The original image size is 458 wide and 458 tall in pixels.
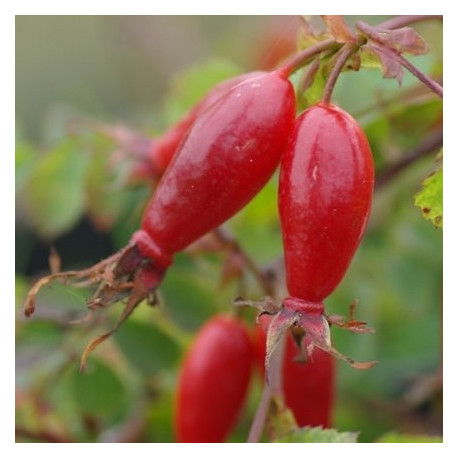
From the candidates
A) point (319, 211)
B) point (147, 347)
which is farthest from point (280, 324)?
point (147, 347)

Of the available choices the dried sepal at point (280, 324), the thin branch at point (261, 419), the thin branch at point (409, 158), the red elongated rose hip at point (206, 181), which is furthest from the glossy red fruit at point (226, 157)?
the thin branch at point (409, 158)

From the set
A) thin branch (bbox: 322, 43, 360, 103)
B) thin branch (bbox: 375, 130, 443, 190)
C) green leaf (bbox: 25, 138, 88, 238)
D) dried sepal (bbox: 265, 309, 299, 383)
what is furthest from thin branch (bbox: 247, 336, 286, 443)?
green leaf (bbox: 25, 138, 88, 238)

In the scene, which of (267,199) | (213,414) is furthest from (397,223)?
(213,414)

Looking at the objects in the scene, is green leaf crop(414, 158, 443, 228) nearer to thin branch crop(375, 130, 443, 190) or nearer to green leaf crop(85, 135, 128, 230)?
thin branch crop(375, 130, 443, 190)

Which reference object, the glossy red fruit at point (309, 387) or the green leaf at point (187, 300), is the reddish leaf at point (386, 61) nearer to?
the glossy red fruit at point (309, 387)
